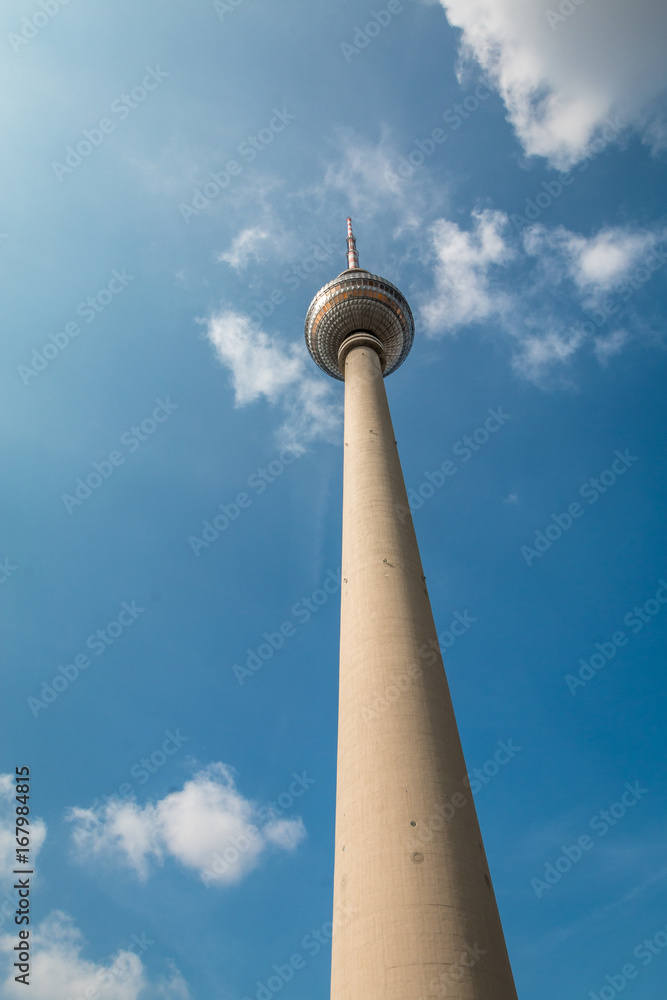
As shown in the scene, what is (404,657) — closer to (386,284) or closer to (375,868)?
(375,868)

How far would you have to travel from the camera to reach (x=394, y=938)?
17.1 m

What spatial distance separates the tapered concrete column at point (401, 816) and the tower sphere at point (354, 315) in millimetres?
22695

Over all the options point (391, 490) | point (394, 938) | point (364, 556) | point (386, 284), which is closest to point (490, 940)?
point (394, 938)

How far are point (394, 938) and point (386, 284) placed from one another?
42.3 meters

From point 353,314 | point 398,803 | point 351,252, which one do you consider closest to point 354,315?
point 353,314

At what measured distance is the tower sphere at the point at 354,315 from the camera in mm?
47969

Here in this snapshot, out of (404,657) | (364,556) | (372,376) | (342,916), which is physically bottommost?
(342,916)

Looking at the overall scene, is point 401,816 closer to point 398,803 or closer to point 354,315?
point 398,803

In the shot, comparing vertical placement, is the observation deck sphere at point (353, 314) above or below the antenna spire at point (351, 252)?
below

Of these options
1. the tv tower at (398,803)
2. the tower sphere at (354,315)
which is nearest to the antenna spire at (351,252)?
the tower sphere at (354,315)

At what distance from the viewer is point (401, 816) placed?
1961 centimetres

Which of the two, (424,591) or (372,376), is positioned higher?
(372,376)

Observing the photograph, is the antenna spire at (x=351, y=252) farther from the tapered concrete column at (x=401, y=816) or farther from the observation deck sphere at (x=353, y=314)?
the tapered concrete column at (x=401, y=816)

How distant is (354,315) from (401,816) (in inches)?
1435
